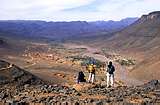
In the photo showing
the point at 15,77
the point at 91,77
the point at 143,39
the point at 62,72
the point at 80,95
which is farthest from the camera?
the point at 143,39

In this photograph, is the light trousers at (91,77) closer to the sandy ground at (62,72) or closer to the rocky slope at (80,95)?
the rocky slope at (80,95)

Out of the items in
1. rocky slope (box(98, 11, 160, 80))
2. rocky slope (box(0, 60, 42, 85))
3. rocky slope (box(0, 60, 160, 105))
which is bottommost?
rocky slope (box(0, 60, 42, 85))

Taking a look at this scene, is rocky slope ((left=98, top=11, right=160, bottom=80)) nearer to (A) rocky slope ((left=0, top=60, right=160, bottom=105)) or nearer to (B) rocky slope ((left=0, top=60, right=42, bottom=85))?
(B) rocky slope ((left=0, top=60, right=42, bottom=85))

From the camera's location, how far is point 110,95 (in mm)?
18859

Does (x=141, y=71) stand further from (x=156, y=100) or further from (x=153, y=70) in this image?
(x=156, y=100)

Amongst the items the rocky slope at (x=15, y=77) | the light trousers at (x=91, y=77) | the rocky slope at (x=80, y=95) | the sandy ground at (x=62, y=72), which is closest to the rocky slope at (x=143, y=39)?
the sandy ground at (x=62, y=72)

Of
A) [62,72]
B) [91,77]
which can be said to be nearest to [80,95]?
[91,77]

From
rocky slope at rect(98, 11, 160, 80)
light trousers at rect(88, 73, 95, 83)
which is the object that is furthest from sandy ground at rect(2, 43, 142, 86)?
rocky slope at rect(98, 11, 160, 80)

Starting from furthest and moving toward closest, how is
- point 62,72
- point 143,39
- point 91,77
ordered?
1. point 143,39
2. point 62,72
3. point 91,77

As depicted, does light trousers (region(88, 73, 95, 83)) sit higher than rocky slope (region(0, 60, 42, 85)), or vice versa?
light trousers (region(88, 73, 95, 83))

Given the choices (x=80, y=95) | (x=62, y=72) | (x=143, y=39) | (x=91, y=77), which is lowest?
(x=62, y=72)

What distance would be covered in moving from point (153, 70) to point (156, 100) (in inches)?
1448

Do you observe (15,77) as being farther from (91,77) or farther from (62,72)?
(62,72)

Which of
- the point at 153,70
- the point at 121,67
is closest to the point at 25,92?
the point at 153,70
